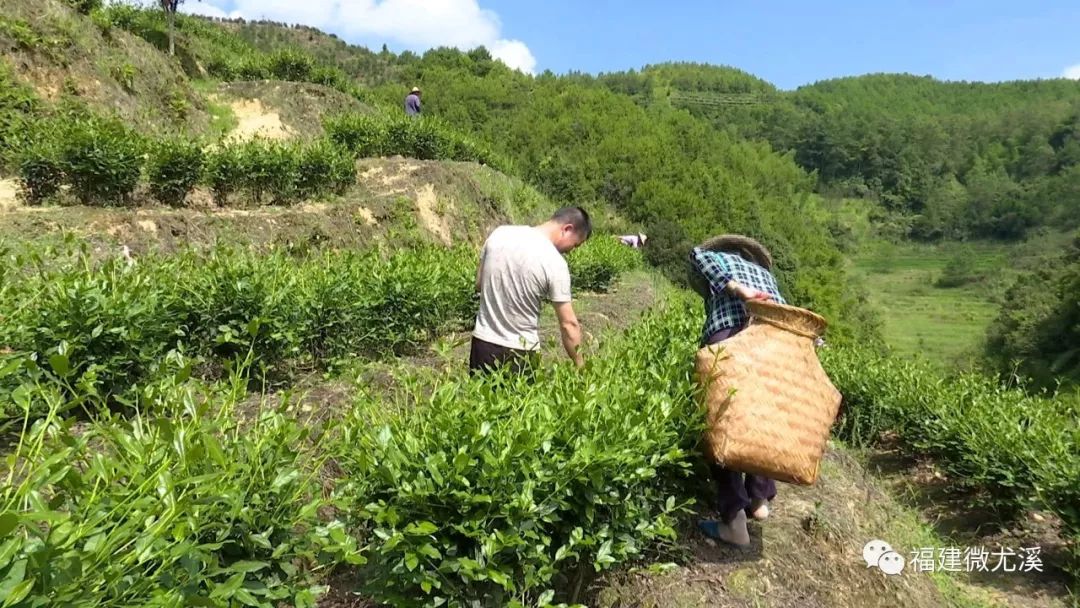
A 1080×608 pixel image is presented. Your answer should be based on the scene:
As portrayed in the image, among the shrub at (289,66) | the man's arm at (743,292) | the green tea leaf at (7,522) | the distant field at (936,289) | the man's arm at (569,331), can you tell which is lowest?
the distant field at (936,289)

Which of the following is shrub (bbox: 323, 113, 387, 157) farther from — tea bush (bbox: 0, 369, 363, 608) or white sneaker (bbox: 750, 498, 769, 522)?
tea bush (bbox: 0, 369, 363, 608)

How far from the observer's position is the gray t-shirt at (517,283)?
3453mm

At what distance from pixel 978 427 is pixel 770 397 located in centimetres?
461

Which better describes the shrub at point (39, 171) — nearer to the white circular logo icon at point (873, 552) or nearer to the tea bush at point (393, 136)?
the tea bush at point (393, 136)

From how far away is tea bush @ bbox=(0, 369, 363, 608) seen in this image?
3.92 ft

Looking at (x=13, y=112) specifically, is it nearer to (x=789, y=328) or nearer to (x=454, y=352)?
(x=454, y=352)

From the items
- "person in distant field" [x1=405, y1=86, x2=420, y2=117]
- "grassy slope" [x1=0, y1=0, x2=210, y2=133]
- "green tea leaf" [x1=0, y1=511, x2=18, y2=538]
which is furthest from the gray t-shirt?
"person in distant field" [x1=405, y1=86, x2=420, y2=117]

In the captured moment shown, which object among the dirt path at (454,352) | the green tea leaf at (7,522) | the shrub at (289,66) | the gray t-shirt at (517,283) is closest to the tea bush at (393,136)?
the shrub at (289,66)

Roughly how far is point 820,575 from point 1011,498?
3.36 m

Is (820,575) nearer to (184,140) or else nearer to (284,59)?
(184,140)

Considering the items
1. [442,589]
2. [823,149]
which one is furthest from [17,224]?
[823,149]

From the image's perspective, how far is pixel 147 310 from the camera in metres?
3.70

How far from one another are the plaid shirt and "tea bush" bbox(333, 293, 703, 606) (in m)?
0.72

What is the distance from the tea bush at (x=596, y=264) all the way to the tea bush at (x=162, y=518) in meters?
9.79
